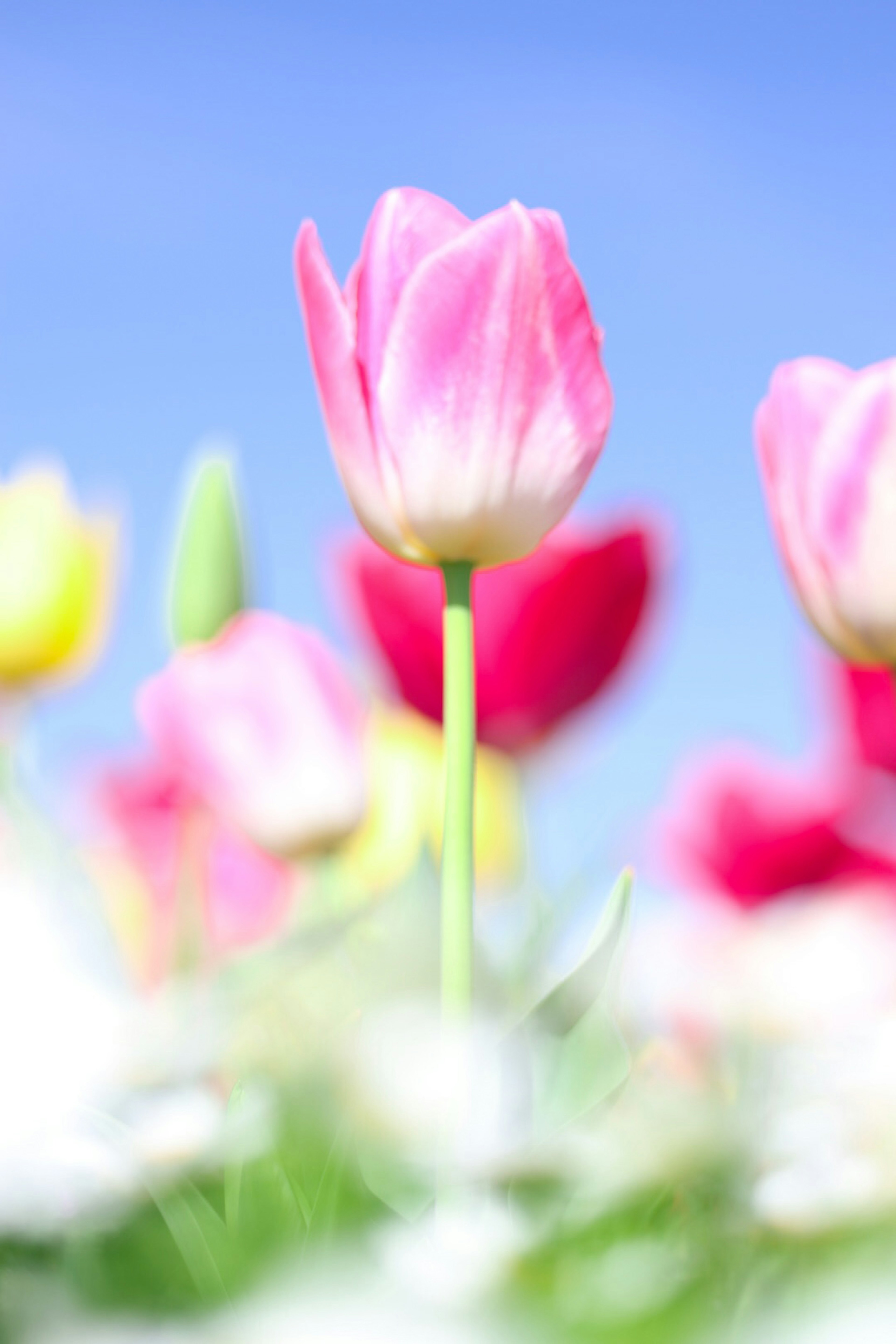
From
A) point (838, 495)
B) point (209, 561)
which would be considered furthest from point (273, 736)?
point (838, 495)

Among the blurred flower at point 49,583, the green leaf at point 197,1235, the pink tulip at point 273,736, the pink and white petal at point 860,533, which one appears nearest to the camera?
the green leaf at point 197,1235

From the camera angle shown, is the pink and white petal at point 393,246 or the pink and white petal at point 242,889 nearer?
the pink and white petal at point 393,246

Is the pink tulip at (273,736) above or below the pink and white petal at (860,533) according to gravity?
below

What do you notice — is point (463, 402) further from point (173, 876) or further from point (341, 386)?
point (173, 876)

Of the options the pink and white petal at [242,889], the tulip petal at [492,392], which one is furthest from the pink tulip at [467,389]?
the pink and white petal at [242,889]

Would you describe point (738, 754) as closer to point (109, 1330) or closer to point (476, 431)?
point (476, 431)

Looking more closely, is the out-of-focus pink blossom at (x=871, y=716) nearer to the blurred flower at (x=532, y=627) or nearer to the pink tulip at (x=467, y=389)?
the blurred flower at (x=532, y=627)

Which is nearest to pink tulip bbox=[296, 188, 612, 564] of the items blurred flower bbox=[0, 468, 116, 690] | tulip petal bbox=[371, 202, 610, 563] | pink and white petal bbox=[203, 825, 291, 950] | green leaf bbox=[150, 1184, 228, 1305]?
tulip petal bbox=[371, 202, 610, 563]

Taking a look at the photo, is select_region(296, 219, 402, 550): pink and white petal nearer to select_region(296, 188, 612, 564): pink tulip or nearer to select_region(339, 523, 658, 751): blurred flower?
select_region(296, 188, 612, 564): pink tulip
